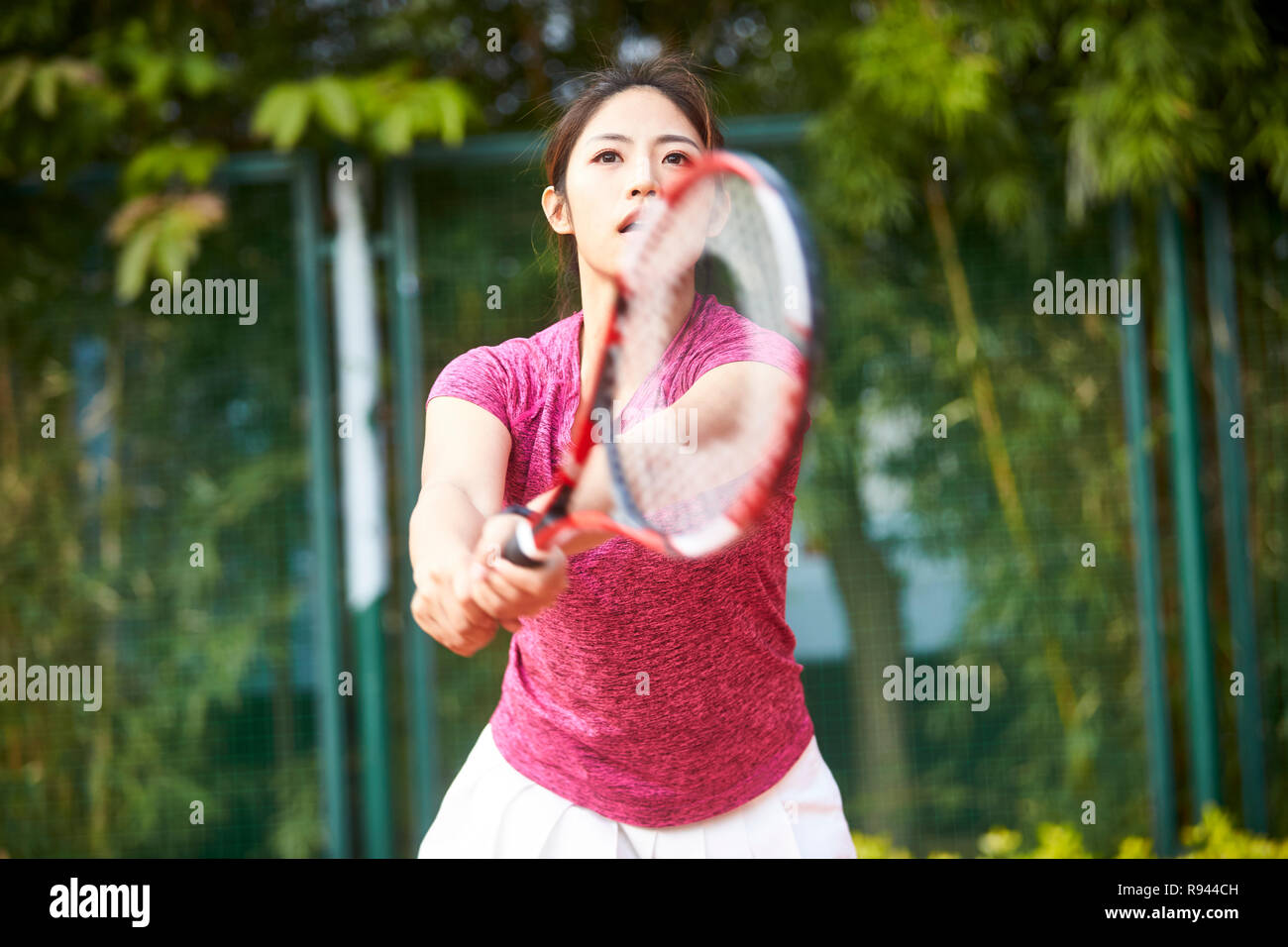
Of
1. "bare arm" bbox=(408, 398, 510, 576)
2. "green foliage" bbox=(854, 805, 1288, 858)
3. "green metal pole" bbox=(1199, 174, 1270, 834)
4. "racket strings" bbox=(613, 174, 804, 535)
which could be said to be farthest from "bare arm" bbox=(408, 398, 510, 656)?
"green metal pole" bbox=(1199, 174, 1270, 834)

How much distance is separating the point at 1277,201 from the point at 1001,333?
65 centimetres

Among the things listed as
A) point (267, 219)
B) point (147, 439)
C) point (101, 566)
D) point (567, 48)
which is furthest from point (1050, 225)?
point (101, 566)

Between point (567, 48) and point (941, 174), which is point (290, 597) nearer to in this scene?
point (567, 48)

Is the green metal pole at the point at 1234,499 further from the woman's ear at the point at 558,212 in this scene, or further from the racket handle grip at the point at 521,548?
the racket handle grip at the point at 521,548

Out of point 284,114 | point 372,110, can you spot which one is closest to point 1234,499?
point 372,110

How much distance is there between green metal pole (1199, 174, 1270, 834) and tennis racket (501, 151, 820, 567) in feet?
5.85

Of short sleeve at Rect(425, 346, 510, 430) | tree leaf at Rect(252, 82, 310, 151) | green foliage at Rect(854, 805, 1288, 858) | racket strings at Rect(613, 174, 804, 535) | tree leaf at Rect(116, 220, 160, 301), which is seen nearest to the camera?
racket strings at Rect(613, 174, 804, 535)

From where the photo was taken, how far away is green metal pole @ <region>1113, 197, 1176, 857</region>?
98.7 inches

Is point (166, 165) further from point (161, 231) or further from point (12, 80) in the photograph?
point (12, 80)

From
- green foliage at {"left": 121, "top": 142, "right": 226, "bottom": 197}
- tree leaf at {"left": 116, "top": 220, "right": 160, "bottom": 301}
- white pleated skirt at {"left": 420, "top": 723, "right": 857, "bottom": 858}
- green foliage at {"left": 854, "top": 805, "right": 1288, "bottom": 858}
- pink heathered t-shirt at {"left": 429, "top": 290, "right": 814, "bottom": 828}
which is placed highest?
green foliage at {"left": 121, "top": 142, "right": 226, "bottom": 197}

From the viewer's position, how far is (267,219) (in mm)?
2578

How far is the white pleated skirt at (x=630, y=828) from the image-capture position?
1.23 meters

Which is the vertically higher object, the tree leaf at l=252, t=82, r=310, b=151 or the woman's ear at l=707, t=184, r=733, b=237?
→ the tree leaf at l=252, t=82, r=310, b=151

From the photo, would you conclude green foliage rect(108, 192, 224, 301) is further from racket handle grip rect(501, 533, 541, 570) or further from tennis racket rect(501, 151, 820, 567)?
racket handle grip rect(501, 533, 541, 570)
